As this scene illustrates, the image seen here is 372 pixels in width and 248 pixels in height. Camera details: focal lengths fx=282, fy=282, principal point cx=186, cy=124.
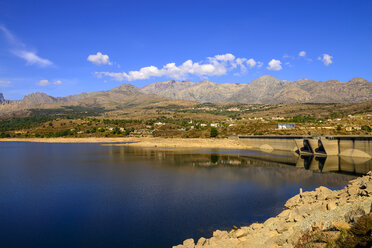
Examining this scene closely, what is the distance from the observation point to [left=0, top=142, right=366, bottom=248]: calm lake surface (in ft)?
71.5

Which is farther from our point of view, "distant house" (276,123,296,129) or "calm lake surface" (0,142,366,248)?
"distant house" (276,123,296,129)

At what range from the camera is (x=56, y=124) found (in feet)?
606

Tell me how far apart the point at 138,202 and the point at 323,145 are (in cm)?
5239

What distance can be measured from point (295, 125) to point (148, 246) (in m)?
106

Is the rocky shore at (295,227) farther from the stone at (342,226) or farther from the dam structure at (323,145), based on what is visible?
the dam structure at (323,145)

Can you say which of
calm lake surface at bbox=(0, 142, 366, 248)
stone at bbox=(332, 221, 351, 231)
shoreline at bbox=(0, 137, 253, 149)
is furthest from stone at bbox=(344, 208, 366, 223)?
shoreline at bbox=(0, 137, 253, 149)

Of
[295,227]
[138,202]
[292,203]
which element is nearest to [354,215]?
[295,227]

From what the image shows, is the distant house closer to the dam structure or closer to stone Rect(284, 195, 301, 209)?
the dam structure

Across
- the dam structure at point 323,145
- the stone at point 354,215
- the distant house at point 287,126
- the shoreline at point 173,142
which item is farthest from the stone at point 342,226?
the distant house at point 287,126

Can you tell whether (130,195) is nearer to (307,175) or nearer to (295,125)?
(307,175)

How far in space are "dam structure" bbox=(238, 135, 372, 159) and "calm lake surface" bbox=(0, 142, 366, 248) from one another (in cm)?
1606

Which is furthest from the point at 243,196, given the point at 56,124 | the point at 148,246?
the point at 56,124

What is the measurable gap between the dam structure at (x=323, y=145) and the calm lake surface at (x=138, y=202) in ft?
52.7

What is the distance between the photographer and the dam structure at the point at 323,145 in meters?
59.3
